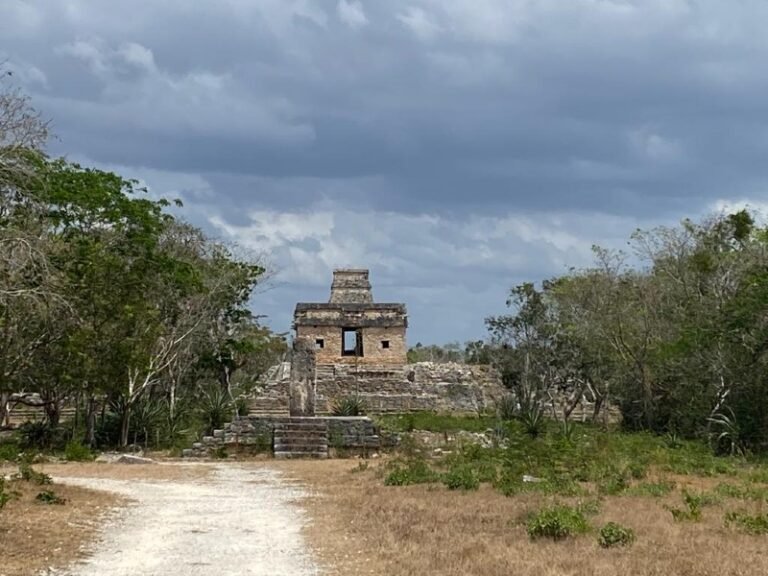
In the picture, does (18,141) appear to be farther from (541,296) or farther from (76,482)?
(541,296)

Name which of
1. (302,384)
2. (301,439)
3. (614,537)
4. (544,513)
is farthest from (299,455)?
(614,537)

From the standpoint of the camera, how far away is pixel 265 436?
2003 cm

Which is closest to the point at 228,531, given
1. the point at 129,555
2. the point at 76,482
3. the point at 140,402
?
the point at 129,555

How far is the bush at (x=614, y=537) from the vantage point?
24.1 feet

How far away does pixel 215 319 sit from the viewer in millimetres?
28406

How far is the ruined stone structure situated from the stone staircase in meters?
16.0

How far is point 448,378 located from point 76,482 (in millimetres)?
23512

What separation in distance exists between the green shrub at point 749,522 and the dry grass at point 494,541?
143mm

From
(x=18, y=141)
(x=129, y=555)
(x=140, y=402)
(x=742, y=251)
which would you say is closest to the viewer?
(x=129, y=555)

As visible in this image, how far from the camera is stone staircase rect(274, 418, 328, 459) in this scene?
63.8ft

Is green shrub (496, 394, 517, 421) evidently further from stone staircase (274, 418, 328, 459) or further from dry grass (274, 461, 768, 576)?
dry grass (274, 461, 768, 576)

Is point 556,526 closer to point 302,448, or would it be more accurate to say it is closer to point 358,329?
point 302,448

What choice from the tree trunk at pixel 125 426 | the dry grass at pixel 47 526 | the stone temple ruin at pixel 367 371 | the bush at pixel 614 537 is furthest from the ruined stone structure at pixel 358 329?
the bush at pixel 614 537

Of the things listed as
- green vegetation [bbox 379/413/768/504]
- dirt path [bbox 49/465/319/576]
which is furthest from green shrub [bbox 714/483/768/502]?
dirt path [bbox 49/465/319/576]
